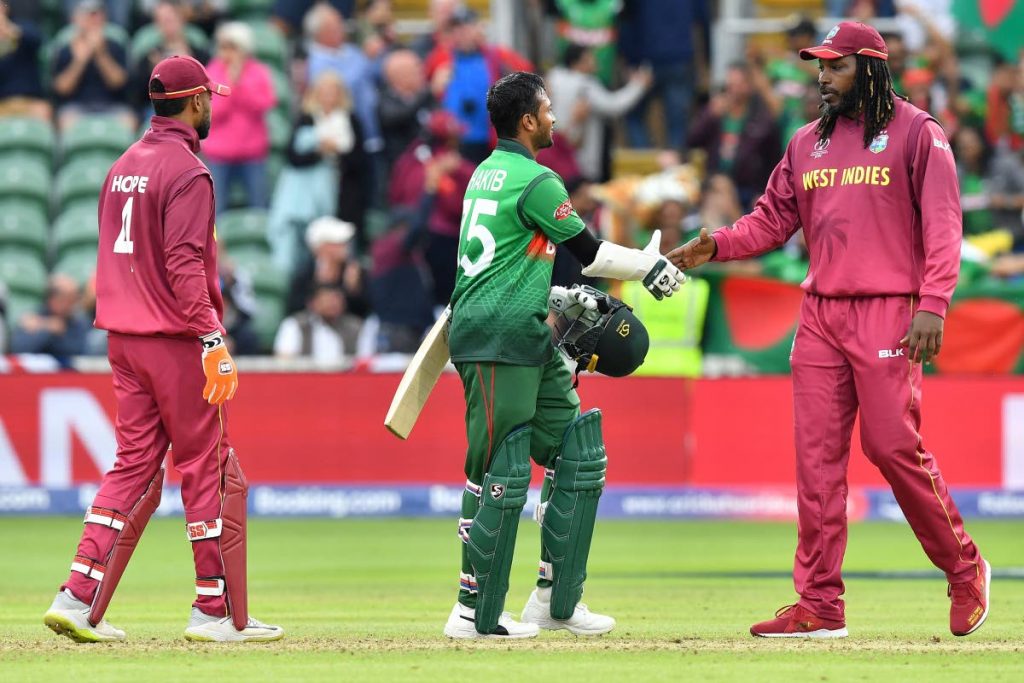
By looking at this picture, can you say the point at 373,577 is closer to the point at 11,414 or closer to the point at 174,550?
the point at 174,550

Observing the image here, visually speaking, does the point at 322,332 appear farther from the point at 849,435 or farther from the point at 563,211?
the point at 849,435

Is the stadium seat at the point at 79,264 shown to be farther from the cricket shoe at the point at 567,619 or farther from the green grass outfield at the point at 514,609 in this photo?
the cricket shoe at the point at 567,619

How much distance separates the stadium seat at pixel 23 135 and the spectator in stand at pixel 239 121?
2109 mm

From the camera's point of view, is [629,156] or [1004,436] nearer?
[1004,436]

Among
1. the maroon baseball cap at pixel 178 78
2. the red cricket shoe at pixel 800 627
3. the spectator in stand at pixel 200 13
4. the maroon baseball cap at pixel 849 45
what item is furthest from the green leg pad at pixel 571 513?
the spectator in stand at pixel 200 13

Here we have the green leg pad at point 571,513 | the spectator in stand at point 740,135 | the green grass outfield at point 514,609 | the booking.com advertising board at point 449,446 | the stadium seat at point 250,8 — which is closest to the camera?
the green grass outfield at point 514,609

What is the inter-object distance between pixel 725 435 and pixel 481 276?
7.73 metres

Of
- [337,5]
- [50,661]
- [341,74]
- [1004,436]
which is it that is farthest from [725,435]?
[50,661]

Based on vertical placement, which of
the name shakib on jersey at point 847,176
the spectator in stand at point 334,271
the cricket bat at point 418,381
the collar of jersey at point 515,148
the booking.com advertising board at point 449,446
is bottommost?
the booking.com advertising board at point 449,446

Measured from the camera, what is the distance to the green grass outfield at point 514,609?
751 cm

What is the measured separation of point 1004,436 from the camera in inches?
617

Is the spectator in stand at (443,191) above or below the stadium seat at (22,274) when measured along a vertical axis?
above

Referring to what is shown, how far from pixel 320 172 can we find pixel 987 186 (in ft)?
22.2

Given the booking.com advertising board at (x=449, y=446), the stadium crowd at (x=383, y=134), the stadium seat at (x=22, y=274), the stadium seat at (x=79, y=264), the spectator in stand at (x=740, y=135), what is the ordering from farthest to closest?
the stadium seat at (x=22, y=274) → the stadium seat at (x=79, y=264) → the spectator in stand at (x=740, y=135) → the stadium crowd at (x=383, y=134) → the booking.com advertising board at (x=449, y=446)
